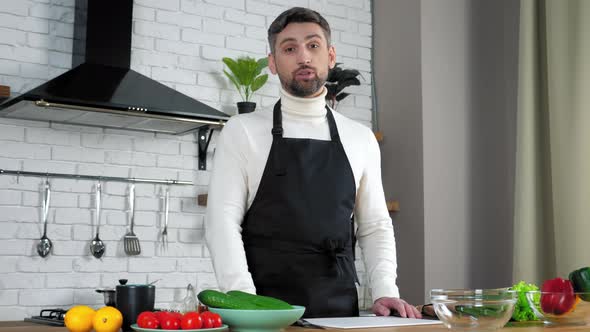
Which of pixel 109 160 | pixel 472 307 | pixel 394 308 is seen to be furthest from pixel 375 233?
pixel 109 160

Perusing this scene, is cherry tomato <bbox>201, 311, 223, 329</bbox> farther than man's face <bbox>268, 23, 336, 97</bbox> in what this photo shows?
No

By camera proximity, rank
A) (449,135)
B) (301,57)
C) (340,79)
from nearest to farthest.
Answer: (301,57) < (340,79) < (449,135)

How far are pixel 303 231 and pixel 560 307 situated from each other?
78 cm

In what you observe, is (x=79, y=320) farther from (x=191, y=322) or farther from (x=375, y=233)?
(x=375, y=233)

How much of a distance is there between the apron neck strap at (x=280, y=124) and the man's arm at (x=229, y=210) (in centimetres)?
10

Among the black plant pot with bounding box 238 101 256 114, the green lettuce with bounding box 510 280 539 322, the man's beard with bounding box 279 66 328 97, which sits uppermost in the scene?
the black plant pot with bounding box 238 101 256 114

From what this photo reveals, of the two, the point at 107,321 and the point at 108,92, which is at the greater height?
the point at 108,92

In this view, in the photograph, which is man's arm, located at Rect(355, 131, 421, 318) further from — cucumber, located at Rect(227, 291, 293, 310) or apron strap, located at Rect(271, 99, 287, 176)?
cucumber, located at Rect(227, 291, 293, 310)

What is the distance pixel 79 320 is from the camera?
1.45 m

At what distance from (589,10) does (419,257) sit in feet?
5.04

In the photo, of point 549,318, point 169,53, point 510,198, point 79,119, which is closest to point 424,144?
point 510,198

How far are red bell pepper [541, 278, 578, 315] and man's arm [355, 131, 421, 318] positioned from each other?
22.5 inches

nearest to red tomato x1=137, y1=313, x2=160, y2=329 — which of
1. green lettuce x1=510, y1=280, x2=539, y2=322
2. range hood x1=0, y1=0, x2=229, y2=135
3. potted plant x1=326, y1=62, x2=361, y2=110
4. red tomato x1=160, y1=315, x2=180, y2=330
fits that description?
red tomato x1=160, y1=315, x2=180, y2=330

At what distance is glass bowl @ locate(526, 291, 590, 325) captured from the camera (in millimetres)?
1736
